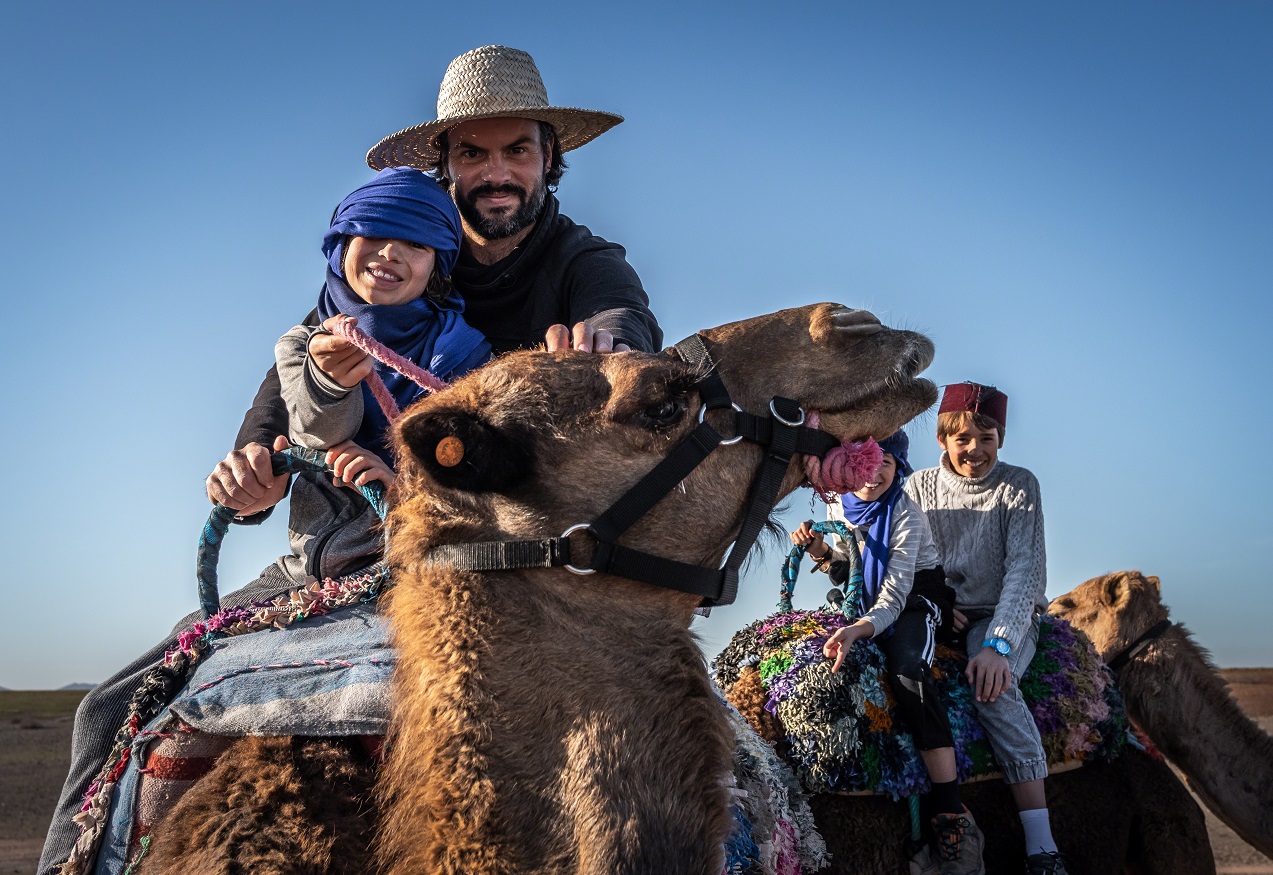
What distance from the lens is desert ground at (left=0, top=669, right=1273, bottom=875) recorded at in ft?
45.3

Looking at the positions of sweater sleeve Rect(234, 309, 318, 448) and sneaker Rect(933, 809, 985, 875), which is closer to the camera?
sweater sleeve Rect(234, 309, 318, 448)

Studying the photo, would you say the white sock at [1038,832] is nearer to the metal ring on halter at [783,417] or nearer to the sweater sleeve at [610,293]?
the sweater sleeve at [610,293]

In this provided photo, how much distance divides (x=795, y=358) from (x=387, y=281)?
4.92 feet

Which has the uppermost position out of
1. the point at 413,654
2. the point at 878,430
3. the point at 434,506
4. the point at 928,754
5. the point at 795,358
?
the point at 795,358

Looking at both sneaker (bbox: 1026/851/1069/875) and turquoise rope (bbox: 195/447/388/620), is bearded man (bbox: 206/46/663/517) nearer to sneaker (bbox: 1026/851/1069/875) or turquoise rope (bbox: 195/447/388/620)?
turquoise rope (bbox: 195/447/388/620)

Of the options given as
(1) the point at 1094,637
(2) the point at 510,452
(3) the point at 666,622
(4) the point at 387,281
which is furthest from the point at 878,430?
(1) the point at 1094,637

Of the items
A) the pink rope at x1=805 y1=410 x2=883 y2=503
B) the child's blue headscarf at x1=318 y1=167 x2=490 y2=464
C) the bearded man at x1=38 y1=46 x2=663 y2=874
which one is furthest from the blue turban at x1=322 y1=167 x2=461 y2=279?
the pink rope at x1=805 y1=410 x2=883 y2=503

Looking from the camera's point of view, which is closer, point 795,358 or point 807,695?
point 795,358

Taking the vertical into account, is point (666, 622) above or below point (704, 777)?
above

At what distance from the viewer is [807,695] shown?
5.12m

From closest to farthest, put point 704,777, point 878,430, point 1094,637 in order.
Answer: point 704,777
point 878,430
point 1094,637

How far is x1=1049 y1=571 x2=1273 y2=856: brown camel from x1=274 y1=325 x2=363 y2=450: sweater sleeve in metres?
6.08

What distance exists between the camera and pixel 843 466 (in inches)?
122

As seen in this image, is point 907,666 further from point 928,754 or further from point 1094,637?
point 1094,637
